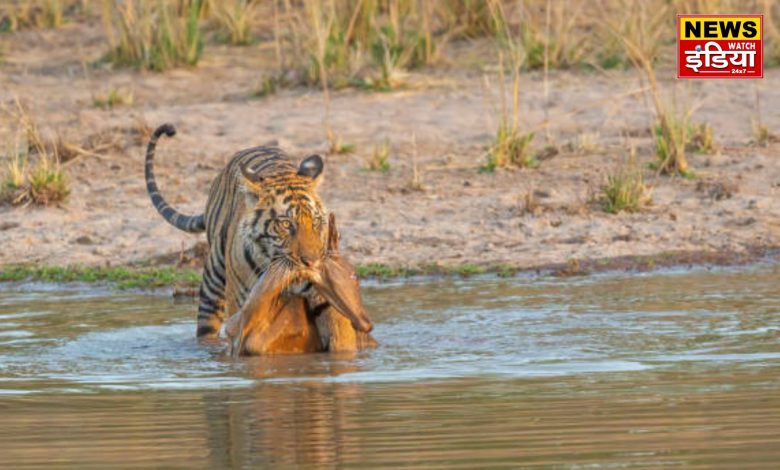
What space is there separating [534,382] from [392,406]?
→ 0.79 m

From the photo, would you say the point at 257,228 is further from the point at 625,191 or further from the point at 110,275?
the point at 625,191

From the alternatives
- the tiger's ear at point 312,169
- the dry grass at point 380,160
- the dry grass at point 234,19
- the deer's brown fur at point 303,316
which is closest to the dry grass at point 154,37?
the dry grass at point 234,19

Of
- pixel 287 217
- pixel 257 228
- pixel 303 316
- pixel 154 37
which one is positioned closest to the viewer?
pixel 287 217

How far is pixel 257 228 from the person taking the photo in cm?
845

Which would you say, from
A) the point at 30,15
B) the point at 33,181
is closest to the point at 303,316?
the point at 33,181

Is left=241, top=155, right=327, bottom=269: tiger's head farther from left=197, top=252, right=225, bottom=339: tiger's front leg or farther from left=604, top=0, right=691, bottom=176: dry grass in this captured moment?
left=604, top=0, right=691, bottom=176: dry grass

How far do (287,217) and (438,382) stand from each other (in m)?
1.33

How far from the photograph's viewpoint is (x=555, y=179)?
12773mm

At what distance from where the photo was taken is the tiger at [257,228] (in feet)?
27.0

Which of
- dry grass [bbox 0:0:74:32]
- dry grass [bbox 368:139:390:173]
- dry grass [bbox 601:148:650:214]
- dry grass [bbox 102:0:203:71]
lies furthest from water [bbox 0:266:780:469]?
dry grass [bbox 0:0:74:32]

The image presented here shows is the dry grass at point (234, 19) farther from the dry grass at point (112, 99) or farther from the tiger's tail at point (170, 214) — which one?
the tiger's tail at point (170, 214)

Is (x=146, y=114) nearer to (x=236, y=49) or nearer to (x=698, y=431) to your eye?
(x=236, y=49)

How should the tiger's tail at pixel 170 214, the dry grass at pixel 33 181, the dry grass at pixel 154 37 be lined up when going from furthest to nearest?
the dry grass at pixel 154 37 → the dry grass at pixel 33 181 → the tiger's tail at pixel 170 214

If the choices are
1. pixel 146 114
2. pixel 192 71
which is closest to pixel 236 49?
pixel 192 71
